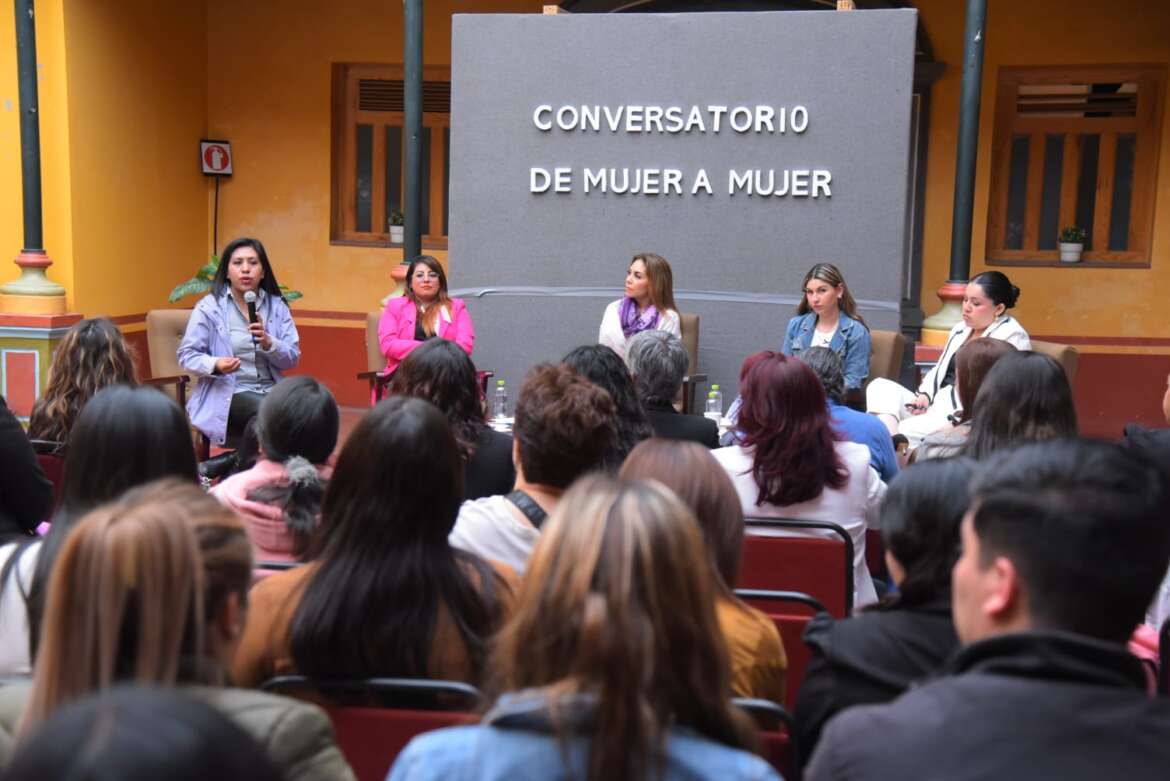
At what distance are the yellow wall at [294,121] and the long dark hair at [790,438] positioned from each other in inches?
242

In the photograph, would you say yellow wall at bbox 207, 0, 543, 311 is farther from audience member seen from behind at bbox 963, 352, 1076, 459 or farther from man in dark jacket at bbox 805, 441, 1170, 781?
man in dark jacket at bbox 805, 441, 1170, 781

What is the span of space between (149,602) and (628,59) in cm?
571

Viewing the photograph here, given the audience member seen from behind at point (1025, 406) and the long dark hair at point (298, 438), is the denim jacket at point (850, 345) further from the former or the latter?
the long dark hair at point (298, 438)

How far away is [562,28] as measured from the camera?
22.0 ft

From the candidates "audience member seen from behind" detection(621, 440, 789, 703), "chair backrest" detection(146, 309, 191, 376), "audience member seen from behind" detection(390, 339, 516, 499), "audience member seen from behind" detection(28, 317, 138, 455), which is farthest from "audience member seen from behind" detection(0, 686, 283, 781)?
"chair backrest" detection(146, 309, 191, 376)

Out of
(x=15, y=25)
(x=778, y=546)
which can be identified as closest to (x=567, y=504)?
(x=778, y=546)

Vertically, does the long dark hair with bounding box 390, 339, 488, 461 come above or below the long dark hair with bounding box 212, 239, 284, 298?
below

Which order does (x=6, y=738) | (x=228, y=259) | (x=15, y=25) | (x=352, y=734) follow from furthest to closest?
1. (x=15, y=25)
2. (x=228, y=259)
3. (x=352, y=734)
4. (x=6, y=738)

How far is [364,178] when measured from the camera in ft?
30.2

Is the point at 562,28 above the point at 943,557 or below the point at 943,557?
above

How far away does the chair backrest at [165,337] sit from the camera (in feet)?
20.6

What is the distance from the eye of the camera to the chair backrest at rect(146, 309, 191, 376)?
6.29 meters

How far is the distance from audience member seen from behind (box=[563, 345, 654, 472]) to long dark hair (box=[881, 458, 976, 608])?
1479 mm

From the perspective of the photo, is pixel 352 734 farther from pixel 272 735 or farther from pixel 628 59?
pixel 628 59
